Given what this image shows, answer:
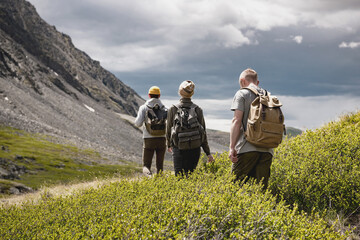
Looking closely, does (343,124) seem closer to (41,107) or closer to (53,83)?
(41,107)

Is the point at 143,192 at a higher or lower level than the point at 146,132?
lower

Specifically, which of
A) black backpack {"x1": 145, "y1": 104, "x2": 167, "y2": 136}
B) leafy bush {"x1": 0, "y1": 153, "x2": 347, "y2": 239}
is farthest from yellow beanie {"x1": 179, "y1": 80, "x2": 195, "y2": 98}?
leafy bush {"x1": 0, "y1": 153, "x2": 347, "y2": 239}

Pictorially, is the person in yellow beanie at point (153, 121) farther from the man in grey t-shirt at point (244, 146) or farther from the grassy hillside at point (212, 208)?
the man in grey t-shirt at point (244, 146)

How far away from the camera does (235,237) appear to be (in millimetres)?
4633

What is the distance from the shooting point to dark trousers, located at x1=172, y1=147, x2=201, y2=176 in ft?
27.5

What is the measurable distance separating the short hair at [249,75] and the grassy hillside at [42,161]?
3479 centimetres

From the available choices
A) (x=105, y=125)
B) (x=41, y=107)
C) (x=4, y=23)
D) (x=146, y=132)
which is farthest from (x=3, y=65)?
(x=146, y=132)

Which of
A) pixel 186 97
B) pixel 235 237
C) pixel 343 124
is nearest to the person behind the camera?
pixel 235 237

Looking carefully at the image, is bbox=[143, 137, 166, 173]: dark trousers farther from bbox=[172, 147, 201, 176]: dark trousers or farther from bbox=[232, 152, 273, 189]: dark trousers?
bbox=[232, 152, 273, 189]: dark trousers

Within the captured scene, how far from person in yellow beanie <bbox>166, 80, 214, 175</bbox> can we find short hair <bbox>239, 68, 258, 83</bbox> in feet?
4.96

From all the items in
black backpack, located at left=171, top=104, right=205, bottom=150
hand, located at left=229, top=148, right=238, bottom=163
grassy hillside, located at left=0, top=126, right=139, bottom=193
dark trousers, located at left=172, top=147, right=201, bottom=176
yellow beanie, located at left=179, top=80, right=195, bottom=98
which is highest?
yellow beanie, located at left=179, top=80, right=195, bottom=98

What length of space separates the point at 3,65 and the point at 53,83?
112 feet

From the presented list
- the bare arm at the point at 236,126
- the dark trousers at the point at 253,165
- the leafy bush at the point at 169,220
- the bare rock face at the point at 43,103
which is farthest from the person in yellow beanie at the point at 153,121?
the bare rock face at the point at 43,103

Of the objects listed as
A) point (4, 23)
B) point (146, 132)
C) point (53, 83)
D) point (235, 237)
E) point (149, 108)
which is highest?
point (4, 23)
